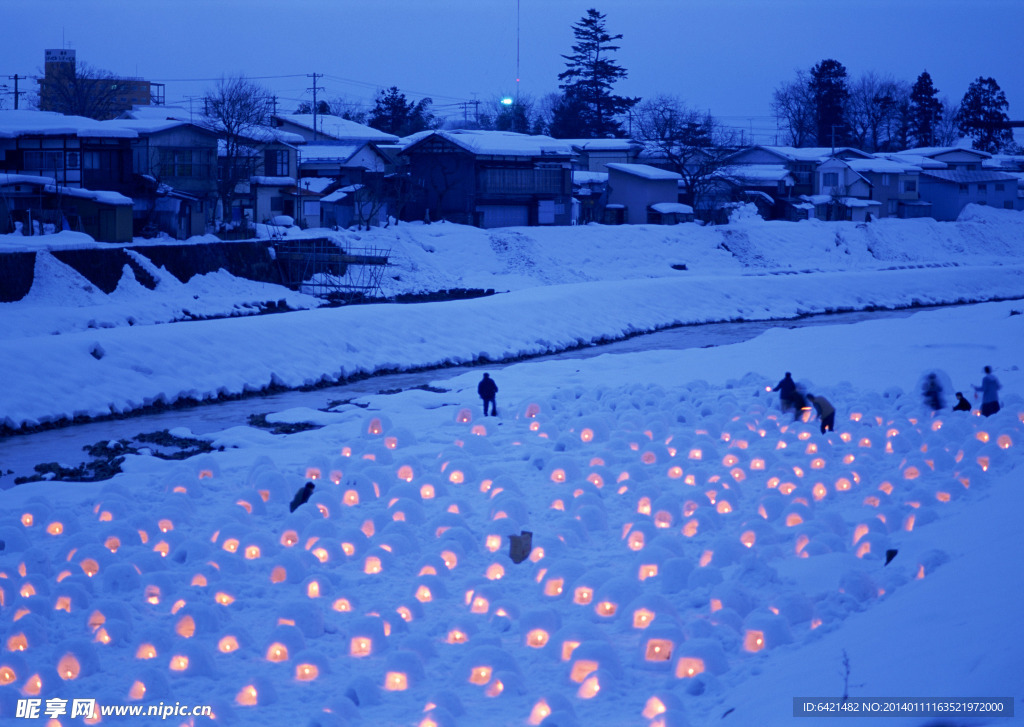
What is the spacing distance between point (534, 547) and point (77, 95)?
4822cm

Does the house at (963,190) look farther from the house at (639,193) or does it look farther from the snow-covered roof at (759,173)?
the house at (639,193)

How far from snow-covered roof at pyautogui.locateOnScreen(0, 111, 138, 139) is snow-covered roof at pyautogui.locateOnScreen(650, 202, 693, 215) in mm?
22621

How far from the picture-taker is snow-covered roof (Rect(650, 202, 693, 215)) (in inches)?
1833

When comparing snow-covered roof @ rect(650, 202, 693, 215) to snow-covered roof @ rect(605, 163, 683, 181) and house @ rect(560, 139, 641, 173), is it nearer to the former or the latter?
snow-covered roof @ rect(605, 163, 683, 181)

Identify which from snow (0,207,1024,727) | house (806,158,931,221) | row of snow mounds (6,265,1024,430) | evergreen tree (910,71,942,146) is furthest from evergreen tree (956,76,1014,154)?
snow (0,207,1024,727)

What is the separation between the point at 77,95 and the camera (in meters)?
51.1

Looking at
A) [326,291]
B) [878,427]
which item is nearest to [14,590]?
[878,427]

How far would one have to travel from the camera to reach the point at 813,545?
9.91 metres

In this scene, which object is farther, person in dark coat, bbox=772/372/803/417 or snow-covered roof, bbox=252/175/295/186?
snow-covered roof, bbox=252/175/295/186

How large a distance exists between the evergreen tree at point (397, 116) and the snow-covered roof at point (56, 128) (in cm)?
3165

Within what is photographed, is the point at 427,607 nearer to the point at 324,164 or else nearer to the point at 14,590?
the point at 14,590

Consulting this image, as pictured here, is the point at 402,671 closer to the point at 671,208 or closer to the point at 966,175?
the point at 671,208

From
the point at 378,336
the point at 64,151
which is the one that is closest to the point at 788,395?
the point at 378,336

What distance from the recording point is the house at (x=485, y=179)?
42594 millimetres
